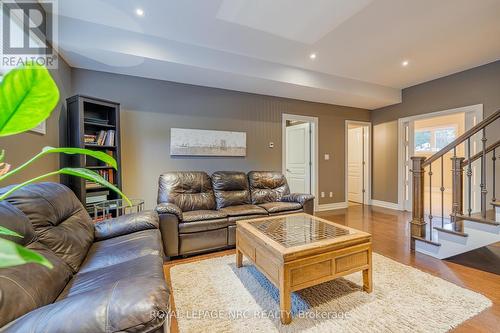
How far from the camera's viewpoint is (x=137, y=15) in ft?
7.98

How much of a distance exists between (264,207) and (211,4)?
249cm

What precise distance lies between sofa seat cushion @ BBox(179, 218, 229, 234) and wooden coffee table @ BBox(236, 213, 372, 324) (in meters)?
0.70

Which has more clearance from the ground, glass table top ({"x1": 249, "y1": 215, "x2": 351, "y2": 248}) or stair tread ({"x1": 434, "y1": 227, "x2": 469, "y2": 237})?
glass table top ({"x1": 249, "y1": 215, "x2": 351, "y2": 248})

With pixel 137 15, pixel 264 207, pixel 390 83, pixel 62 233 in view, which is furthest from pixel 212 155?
pixel 390 83

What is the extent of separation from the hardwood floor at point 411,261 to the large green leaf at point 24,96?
1.50m

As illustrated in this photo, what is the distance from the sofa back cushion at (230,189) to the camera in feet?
10.9

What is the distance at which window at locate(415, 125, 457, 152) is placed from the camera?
6562 mm

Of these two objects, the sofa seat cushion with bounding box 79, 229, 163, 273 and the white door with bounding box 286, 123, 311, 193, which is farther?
the white door with bounding box 286, 123, 311, 193

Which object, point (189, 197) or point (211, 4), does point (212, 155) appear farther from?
point (211, 4)

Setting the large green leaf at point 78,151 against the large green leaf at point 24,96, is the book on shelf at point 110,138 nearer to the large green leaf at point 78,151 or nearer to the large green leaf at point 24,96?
the large green leaf at point 78,151

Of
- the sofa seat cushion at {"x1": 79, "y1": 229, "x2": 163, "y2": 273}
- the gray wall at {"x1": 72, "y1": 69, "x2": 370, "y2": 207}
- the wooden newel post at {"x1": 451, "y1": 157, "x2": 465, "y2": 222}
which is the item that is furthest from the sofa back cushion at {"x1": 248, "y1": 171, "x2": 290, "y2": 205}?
the wooden newel post at {"x1": 451, "y1": 157, "x2": 465, "y2": 222}

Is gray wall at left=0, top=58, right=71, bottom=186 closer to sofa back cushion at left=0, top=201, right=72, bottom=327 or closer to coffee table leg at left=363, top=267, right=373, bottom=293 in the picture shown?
sofa back cushion at left=0, top=201, right=72, bottom=327

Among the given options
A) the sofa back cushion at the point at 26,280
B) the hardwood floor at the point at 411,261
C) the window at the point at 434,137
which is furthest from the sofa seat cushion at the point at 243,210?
the window at the point at 434,137

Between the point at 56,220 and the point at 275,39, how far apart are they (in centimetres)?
298
